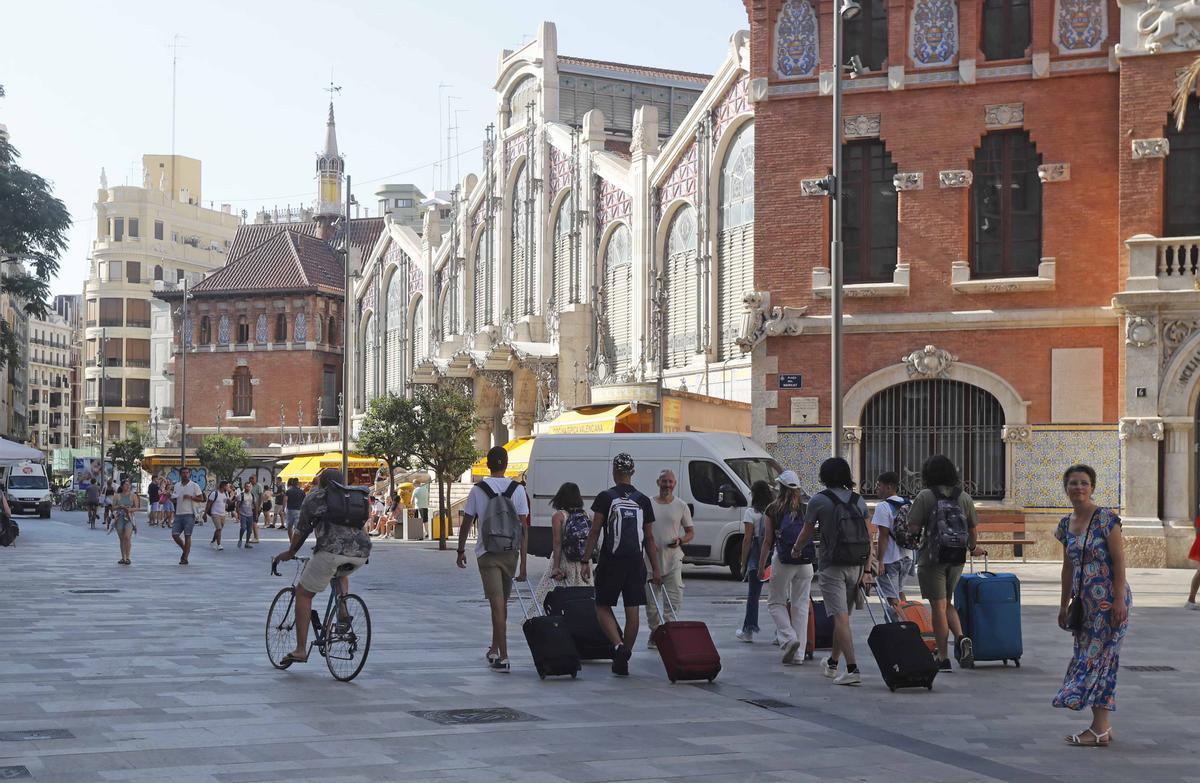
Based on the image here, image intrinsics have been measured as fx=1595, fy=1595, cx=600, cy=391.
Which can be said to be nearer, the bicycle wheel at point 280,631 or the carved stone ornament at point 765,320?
the bicycle wheel at point 280,631

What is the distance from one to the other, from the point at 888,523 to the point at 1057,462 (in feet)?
46.8

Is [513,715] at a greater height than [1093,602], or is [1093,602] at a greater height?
[1093,602]

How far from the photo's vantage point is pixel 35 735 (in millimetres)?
9305

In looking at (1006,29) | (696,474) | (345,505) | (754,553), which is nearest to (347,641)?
(345,505)

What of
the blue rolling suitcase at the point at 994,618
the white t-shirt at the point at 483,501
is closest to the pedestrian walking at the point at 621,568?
the white t-shirt at the point at 483,501

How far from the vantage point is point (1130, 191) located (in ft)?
86.4

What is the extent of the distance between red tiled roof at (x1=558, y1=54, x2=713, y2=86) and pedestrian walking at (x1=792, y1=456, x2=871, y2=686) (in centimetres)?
4312

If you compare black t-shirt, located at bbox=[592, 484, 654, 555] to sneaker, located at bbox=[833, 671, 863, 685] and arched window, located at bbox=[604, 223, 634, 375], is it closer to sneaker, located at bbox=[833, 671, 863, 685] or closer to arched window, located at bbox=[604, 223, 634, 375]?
sneaker, located at bbox=[833, 671, 863, 685]

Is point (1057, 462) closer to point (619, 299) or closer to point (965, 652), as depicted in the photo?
point (965, 652)

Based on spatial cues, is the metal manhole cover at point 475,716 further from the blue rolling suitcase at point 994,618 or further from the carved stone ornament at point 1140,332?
the carved stone ornament at point 1140,332

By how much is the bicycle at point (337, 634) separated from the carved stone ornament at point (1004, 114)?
1853 cm

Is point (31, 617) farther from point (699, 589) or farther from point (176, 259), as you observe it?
point (176, 259)

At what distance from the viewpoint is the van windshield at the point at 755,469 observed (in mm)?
25067

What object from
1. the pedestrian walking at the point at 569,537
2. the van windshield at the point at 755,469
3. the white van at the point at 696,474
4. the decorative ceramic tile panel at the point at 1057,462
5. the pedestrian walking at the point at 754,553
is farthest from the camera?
the decorative ceramic tile panel at the point at 1057,462
